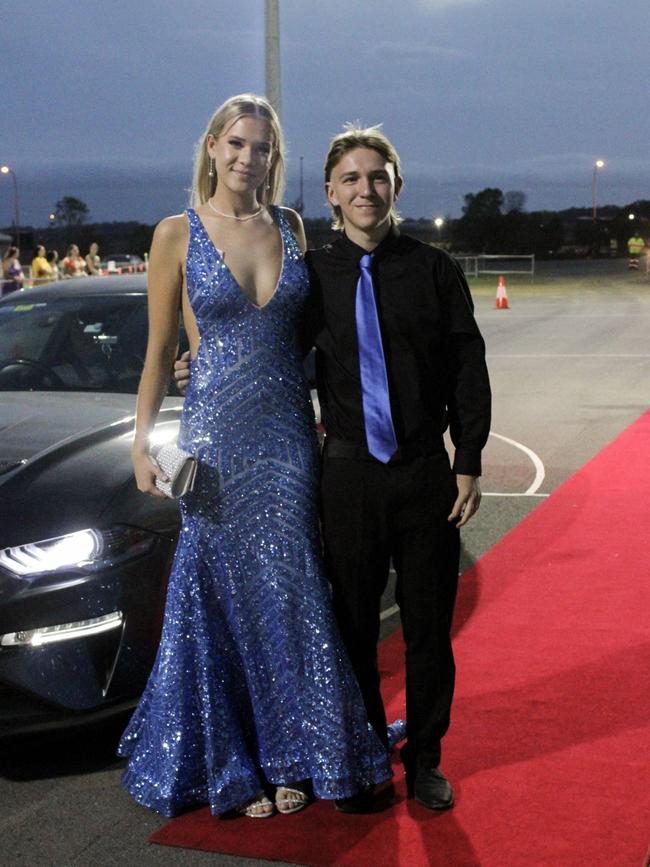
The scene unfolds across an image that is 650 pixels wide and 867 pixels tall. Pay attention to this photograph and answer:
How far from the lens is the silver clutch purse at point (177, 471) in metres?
3.36

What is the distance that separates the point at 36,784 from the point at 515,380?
11592 millimetres

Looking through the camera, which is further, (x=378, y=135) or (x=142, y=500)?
(x=142, y=500)

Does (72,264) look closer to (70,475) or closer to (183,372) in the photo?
(70,475)

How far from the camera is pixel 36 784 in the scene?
3.83 m

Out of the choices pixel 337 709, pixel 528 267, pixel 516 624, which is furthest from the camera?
pixel 528 267

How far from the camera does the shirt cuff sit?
341 centimetres

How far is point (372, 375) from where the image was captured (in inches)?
131

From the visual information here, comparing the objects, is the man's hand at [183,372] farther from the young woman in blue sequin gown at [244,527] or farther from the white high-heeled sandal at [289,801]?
the white high-heeled sandal at [289,801]

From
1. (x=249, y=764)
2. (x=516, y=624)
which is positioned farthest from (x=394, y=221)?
(x=516, y=624)

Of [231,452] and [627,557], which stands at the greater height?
[231,452]

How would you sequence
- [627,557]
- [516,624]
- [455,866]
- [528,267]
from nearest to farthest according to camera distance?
[455,866], [516,624], [627,557], [528,267]

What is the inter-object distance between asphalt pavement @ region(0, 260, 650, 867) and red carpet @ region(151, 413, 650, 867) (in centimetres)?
19

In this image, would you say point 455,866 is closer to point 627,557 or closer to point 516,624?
point 516,624

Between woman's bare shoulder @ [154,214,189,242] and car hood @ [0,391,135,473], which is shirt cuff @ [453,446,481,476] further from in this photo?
car hood @ [0,391,135,473]
